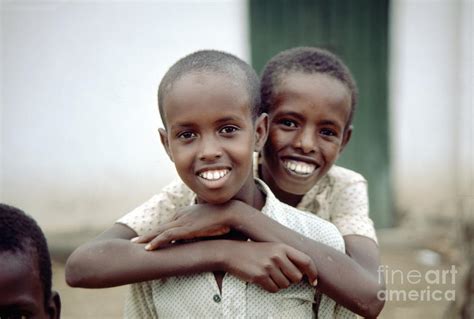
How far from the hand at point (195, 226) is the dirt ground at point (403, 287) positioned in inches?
95.7

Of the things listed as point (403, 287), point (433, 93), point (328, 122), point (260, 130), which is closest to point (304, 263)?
point (260, 130)

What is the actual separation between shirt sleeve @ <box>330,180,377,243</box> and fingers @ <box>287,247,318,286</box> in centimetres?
42

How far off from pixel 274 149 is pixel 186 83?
21.3 inches

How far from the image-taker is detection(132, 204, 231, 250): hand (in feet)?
6.52

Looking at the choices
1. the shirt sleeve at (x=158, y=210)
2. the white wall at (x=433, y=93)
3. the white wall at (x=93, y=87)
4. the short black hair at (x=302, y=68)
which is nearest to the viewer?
the shirt sleeve at (x=158, y=210)

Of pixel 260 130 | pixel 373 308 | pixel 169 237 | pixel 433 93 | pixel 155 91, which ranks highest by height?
pixel 260 130

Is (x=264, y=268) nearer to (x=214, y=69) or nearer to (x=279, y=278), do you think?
(x=279, y=278)

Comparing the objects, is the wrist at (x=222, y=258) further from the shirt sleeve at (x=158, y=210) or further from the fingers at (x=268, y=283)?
the shirt sleeve at (x=158, y=210)

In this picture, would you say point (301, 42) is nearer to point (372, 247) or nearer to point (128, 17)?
point (128, 17)

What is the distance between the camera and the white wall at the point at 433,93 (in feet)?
21.9

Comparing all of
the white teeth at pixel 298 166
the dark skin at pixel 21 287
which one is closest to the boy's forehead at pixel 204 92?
the white teeth at pixel 298 166

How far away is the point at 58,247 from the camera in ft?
22.0

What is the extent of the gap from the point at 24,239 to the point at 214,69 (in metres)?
0.73

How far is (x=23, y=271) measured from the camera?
6.48 ft
